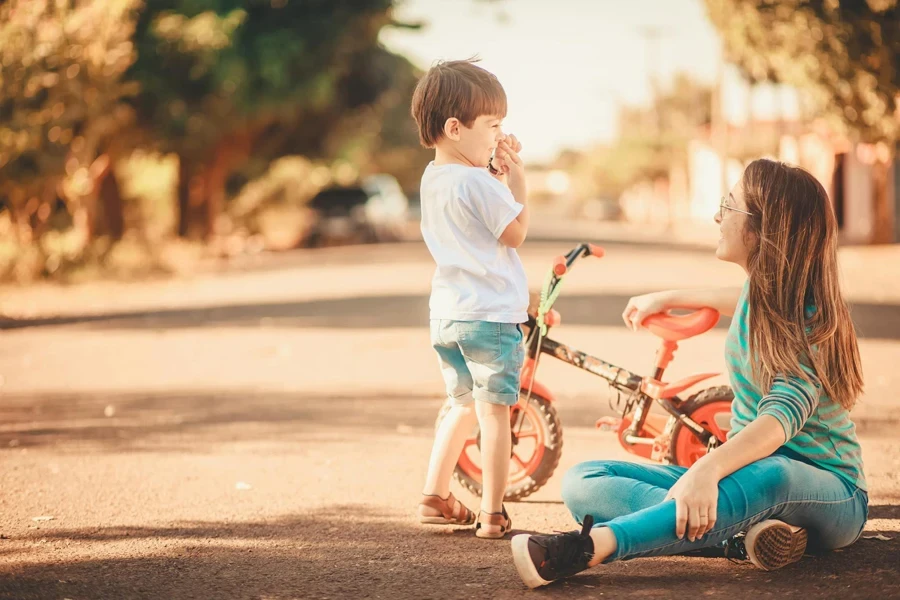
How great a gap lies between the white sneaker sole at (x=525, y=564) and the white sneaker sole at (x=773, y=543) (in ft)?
2.16

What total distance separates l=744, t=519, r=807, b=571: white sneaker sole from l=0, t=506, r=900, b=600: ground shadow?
6 centimetres

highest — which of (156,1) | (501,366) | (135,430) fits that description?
(156,1)

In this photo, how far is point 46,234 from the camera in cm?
2158

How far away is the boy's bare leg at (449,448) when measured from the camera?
4.40 meters

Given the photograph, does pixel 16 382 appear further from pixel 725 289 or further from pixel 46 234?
pixel 46 234

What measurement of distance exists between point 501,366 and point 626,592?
0.95 m

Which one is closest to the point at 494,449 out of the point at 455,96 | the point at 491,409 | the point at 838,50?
the point at 491,409

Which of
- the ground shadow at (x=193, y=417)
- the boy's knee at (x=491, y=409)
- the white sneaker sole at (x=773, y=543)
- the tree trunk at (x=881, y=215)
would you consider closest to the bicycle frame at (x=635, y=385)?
the boy's knee at (x=491, y=409)

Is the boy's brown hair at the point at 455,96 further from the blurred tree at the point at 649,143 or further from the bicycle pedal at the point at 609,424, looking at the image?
the blurred tree at the point at 649,143

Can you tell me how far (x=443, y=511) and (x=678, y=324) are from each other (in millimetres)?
1128

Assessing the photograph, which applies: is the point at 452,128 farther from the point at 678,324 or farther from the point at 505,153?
the point at 678,324

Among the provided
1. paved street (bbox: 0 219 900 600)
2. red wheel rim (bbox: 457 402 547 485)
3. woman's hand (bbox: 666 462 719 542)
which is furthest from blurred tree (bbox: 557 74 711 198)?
woman's hand (bbox: 666 462 719 542)

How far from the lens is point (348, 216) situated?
33719 mm

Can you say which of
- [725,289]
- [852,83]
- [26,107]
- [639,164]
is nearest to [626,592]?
[725,289]
